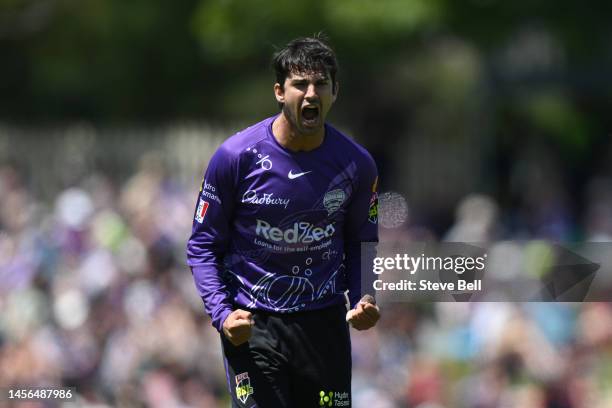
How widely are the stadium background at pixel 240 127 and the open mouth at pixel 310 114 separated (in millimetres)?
2370

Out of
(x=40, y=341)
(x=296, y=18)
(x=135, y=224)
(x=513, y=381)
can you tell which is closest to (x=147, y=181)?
(x=135, y=224)

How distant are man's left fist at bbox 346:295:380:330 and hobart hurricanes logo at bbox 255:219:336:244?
42 cm

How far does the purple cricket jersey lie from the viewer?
239 inches

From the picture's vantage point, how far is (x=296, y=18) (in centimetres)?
1814

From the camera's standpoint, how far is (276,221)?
20.0 ft

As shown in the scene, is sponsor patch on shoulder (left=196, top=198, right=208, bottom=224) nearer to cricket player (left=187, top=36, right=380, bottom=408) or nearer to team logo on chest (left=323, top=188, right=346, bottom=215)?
cricket player (left=187, top=36, right=380, bottom=408)

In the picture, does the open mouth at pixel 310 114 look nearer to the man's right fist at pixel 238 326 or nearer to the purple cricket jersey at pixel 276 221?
the purple cricket jersey at pixel 276 221

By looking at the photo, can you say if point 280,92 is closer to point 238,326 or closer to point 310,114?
point 310,114

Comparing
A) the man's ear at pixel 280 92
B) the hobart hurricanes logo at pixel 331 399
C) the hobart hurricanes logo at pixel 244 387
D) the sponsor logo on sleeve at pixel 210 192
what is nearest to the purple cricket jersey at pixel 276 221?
the sponsor logo on sleeve at pixel 210 192

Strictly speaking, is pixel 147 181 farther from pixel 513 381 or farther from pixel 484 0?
pixel 513 381

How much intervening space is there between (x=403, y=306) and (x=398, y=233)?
151 inches

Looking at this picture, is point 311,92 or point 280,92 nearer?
point 311,92

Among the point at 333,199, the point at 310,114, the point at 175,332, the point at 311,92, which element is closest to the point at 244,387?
the point at 333,199

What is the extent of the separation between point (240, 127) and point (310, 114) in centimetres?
1546
